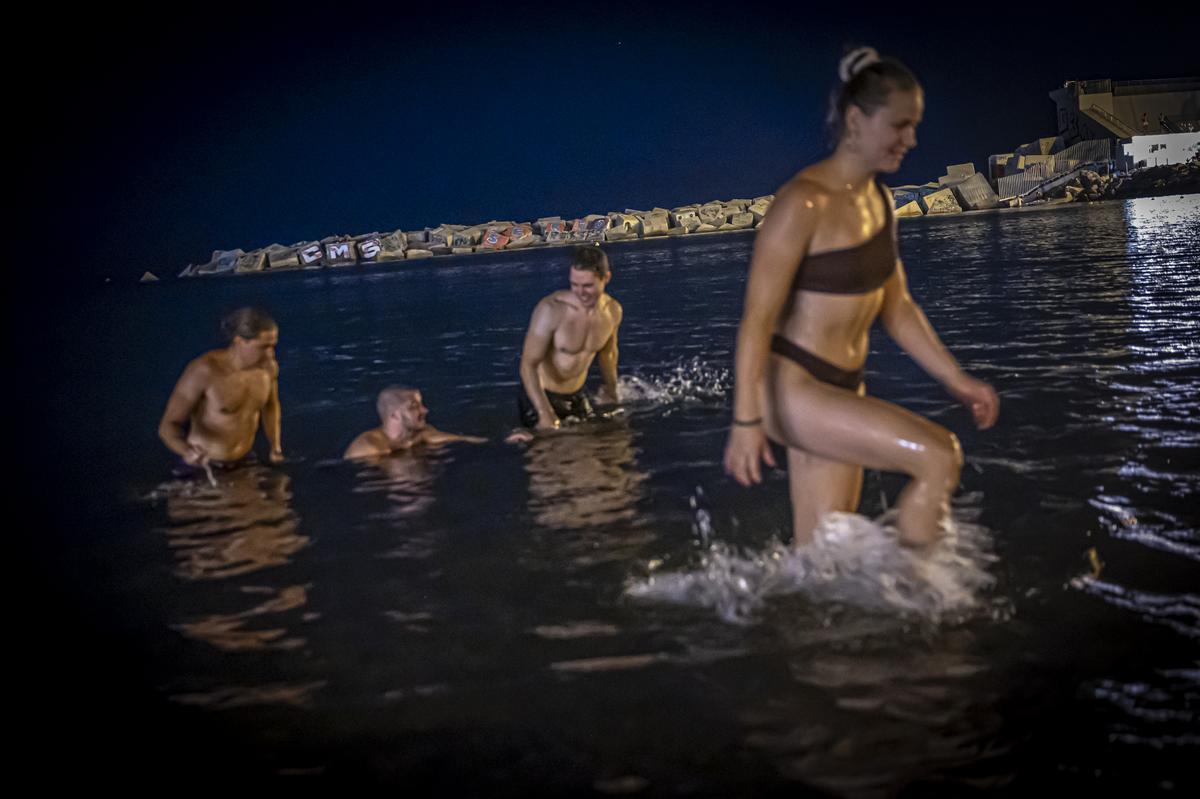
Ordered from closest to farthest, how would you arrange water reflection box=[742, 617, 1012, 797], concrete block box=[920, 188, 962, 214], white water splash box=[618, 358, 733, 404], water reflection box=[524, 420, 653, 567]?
water reflection box=[742, 617, 1012, 797], water reflection box=[524, 420, 653, 567], white water splash box=[618, 358, 733, 404], concrete block box=[920, 188, 962, 214]

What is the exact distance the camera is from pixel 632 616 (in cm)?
415

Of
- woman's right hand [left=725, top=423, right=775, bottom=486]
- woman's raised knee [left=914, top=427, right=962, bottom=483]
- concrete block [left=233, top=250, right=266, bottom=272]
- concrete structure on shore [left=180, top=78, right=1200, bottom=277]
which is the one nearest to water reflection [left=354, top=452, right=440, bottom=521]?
woman's right hand [left=725, top=423, right=775, bottom=486]

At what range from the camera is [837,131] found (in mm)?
3701

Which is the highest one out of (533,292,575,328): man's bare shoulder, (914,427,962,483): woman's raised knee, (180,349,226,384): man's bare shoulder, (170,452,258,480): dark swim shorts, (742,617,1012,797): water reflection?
(533,292,575,328): man's bare shoulder

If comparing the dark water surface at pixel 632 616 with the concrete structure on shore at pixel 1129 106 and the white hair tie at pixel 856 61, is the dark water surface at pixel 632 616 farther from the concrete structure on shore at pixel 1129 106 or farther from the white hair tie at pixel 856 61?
the concrete structure on shore at pixel 1129 106

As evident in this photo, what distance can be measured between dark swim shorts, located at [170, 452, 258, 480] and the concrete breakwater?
47.0 metres

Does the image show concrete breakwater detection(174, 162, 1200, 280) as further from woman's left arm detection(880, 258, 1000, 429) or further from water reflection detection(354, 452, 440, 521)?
woman's left arm detection(880, 258, 1000, 429)

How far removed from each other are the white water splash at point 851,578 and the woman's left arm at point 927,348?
1.58 ft

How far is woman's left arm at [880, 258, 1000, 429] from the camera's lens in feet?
12.9

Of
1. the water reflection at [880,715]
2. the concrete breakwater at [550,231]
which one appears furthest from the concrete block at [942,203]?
the water reflection at [880,715]

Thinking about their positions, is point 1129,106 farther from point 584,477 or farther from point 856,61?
point 856,61

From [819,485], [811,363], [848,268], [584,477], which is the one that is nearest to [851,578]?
[819,485]

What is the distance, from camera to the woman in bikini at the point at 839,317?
3529 millimetres

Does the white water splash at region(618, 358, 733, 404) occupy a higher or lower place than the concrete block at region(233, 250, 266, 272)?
lower
